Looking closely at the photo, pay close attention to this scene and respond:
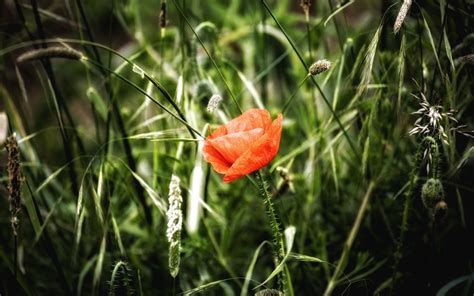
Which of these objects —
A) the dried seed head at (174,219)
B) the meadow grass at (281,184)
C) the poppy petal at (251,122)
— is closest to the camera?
the dried seed head at (174,219)

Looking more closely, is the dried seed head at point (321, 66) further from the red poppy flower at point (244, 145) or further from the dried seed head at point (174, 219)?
the dried seed head at point (174, 219)

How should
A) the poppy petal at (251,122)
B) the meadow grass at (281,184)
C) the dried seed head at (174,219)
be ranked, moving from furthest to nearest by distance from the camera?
the meadow grass at (281,184), the poppy petal at (251,122), the dried seed head at (174,219)

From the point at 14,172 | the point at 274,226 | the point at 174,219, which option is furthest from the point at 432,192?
the point at 14,172

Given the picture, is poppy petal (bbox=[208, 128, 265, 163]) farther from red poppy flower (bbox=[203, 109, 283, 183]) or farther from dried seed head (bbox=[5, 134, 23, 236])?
dried seed head (bbox=[5, 134, 23, 236])

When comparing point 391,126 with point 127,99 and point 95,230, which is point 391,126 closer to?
point 95,230

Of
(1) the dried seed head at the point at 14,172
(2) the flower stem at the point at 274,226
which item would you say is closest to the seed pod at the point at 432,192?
(2) the flower stem at the point at 274,226

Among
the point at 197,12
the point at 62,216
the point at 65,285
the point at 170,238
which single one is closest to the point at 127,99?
the point at 197,12
